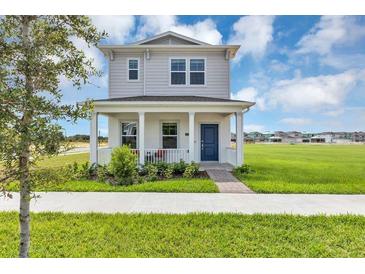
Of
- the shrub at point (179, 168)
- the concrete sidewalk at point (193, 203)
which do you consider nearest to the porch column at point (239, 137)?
the shrub at point (179, 168)

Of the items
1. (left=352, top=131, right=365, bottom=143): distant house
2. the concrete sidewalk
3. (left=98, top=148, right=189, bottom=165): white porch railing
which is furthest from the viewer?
(left=352, top=131, right=365, bottom=143): distant house

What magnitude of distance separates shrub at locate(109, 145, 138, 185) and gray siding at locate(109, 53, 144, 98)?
5498 millimetres

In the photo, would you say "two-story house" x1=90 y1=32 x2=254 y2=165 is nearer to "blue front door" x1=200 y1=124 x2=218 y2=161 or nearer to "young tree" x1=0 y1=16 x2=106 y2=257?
"blue front door" x1=200 y1=124 x2=218 y2=161

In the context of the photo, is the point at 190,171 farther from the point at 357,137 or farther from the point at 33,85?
the point at 357,137

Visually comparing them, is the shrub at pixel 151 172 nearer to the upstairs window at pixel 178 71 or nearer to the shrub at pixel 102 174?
the shrub at pixel 102 174

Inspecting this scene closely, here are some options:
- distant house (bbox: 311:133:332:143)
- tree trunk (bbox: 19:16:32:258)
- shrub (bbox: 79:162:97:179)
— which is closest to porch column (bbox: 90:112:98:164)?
shrub (bbox: 79:162:97:179)

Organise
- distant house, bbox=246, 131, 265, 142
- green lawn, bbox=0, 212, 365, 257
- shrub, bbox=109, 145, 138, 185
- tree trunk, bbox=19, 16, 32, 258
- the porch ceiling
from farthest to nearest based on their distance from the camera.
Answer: distant house, bbox=246, 131, 265, 142 < the porch ceiling < shrub, bbox=109, 145, 138, 185 < green lawn, bbox=0, 212, 365, 257 < tree trunk, bbox=19, 16, 32, 258

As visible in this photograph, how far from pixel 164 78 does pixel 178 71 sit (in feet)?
2.84

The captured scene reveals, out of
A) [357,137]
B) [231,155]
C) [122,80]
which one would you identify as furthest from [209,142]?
[357,137]

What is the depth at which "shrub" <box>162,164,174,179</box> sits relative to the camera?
9.98 m

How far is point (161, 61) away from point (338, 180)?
1023 centimetres

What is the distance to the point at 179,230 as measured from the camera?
4.63 meters

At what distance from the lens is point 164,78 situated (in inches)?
540
